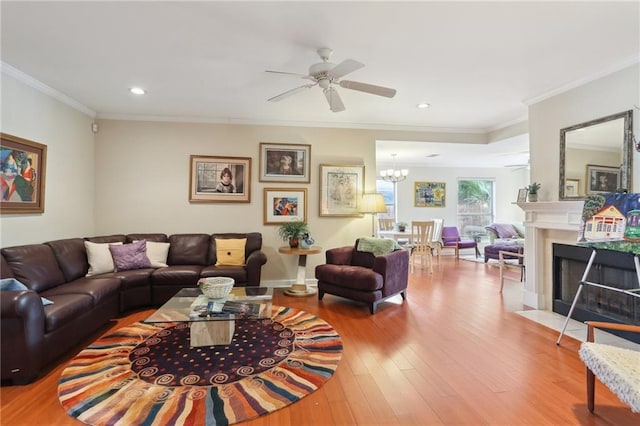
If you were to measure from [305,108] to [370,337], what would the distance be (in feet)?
9.86

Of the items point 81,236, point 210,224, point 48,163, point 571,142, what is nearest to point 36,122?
point 48,163

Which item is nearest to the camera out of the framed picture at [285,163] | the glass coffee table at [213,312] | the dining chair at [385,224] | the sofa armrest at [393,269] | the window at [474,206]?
the glass coffee table at [213,312]

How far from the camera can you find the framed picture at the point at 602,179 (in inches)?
120

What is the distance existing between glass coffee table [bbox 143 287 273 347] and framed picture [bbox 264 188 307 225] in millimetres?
1902

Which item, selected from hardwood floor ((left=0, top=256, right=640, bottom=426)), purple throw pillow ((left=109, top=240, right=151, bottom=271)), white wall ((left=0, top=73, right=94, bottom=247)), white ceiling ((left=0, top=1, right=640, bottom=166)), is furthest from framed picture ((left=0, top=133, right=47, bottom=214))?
hardwood floor ((left=0, top=256, right=640, bottom=426))

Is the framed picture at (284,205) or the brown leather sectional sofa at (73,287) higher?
the framed picture at (284,205)

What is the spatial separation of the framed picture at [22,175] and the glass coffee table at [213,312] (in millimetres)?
1904

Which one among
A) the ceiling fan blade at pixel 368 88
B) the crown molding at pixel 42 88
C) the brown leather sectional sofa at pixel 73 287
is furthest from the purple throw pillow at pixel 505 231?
the crown molding at pixel 42 88

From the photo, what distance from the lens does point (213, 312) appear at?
102 inches

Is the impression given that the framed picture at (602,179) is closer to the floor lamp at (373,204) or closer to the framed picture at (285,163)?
the floor lamp at (373,204)

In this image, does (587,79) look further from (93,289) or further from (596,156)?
(93,289)

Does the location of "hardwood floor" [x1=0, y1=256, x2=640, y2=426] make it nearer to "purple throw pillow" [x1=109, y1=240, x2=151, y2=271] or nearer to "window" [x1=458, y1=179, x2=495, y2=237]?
"purple throw pillow" [x1=109, y1=240, x2=151, y2=271]

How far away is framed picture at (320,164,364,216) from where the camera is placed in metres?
5.06

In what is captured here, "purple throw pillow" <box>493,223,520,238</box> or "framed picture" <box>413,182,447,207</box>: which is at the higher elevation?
"framed picture" <box>413,182,447,207</box>
